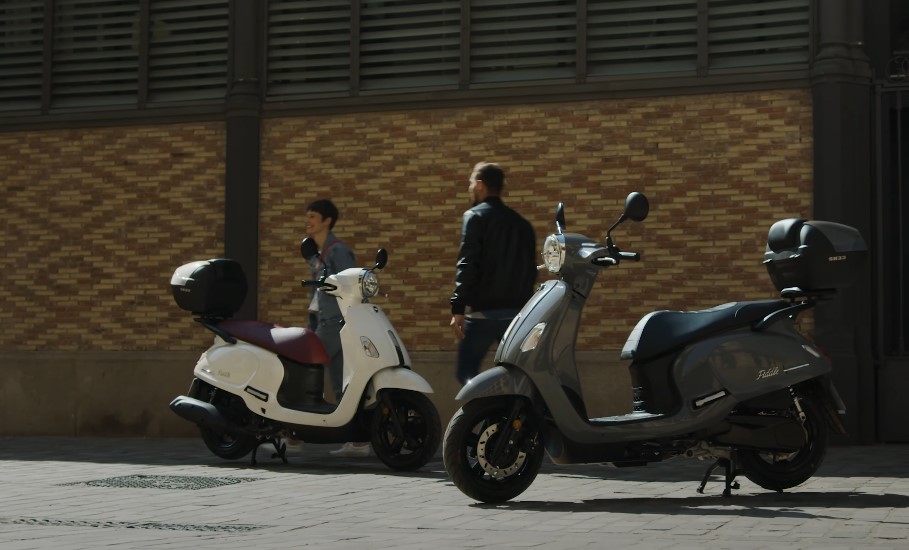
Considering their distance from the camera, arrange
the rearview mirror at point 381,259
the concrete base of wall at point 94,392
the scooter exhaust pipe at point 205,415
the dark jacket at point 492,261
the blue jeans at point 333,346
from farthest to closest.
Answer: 1. the concrete base of wall at point 94,392
2. the blue jeans at point 333,346
3. the scooter exhaust pipe at point 205,415
4. the rearview mirror at point 381,259
5. the dark jacket at point 492,261

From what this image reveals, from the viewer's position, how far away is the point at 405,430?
31.2 ft

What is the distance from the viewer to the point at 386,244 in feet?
42.6

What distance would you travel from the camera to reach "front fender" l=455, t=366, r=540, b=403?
7.36 metres

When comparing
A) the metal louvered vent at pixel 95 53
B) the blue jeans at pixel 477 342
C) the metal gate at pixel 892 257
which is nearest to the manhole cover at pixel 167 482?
the blue jeans at pixel 477 342

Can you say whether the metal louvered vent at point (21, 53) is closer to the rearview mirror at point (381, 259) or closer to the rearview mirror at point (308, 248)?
the rearview mirror at point (308, 248)

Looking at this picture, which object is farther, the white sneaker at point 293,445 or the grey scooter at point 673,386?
the white sneaker at point 293,445

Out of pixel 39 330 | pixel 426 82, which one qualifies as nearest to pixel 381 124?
pixel 426 82

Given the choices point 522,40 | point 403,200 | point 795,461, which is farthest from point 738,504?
point 522,40

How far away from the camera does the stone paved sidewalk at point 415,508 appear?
5.88 m

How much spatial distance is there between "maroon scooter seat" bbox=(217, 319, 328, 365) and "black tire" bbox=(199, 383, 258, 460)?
0.43 meters

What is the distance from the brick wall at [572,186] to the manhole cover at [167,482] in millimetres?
4152

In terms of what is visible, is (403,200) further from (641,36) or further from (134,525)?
(134,525)

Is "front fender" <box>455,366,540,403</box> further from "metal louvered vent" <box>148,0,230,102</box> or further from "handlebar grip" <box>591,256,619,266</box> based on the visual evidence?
"metal louvered vent" <box>148,0,230,102</box>

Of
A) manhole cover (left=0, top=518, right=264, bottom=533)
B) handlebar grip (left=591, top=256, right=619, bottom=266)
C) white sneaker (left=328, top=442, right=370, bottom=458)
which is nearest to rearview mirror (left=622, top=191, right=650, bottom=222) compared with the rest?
handlebar grip (left=591, top=256, right=619, bottom=266)
